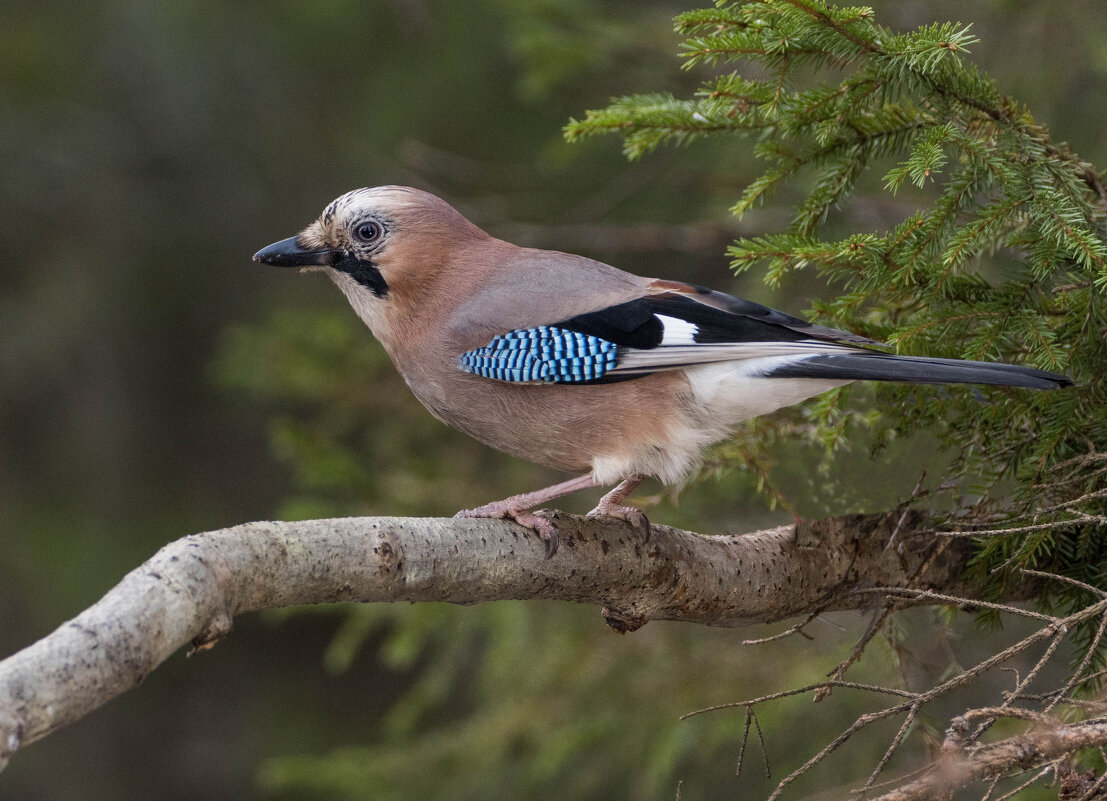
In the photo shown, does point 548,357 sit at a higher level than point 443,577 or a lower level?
higher

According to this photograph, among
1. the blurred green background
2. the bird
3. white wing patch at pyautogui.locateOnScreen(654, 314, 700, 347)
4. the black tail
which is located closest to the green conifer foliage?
the black tail

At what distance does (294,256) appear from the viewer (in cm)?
344

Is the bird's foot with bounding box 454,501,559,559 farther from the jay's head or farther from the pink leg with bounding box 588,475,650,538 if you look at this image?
the jay's head

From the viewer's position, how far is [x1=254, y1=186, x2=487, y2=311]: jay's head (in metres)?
3.45

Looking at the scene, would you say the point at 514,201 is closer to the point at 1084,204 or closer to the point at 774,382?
the point at 774,382

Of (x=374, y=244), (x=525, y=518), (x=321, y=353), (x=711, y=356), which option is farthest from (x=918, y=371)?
(x=321, y=353)

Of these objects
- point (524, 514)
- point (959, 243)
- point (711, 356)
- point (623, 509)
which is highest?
point (959, 243)

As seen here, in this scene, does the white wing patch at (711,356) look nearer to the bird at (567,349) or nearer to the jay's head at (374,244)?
the bird at (567,349)

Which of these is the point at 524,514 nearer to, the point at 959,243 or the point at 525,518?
the point at 525,518

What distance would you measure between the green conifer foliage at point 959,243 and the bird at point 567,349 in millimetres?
277

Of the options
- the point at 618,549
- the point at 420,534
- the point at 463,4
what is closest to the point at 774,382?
the point at 618,549

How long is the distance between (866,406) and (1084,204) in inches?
34.4

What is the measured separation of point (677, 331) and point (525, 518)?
2.44ft

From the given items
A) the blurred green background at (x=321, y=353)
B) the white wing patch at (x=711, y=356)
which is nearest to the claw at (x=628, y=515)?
the white wing patch at (x=711, y=356)
